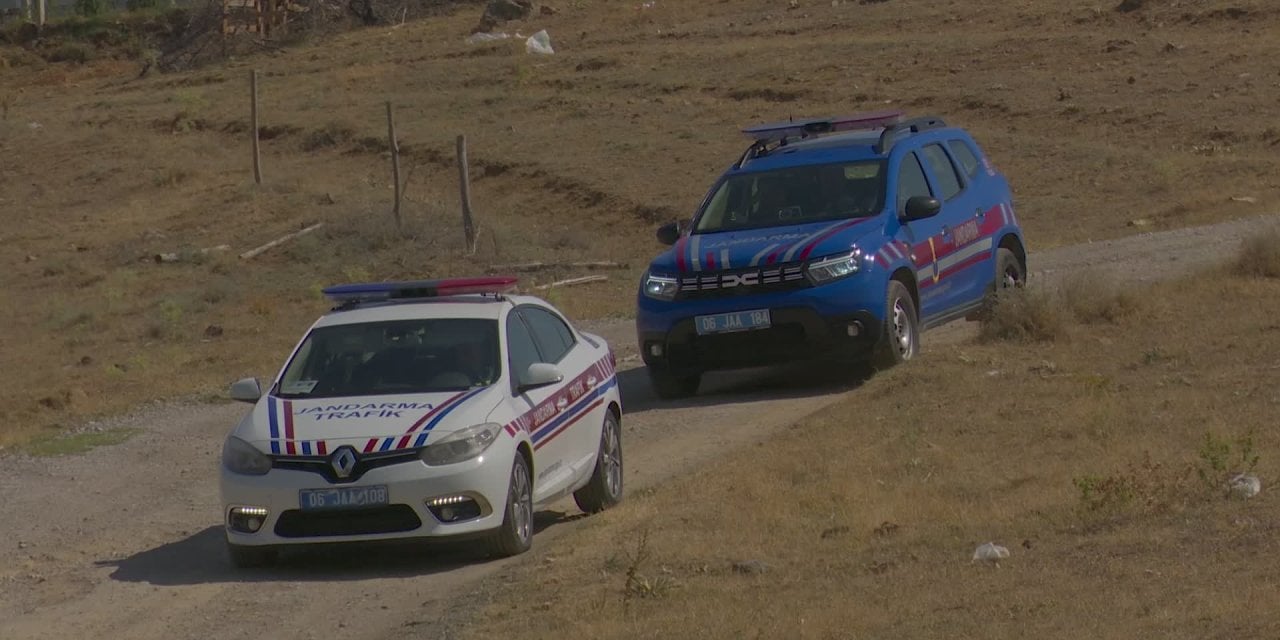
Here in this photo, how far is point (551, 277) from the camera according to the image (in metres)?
24.3

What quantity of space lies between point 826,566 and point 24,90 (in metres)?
54.5

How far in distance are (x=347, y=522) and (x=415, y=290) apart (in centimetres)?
179

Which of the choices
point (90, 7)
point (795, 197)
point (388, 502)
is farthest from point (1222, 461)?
point (90, 7)

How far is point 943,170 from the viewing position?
15.7m

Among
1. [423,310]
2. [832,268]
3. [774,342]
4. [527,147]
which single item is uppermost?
[423,310]

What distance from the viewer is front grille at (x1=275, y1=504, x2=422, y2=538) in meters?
9.12

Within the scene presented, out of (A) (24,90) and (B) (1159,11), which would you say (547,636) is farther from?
(A) (24,90)

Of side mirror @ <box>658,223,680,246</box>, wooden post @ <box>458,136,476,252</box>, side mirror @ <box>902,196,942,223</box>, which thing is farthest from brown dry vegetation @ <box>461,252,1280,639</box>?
wooden post @ <box>458,136,476,252</box>

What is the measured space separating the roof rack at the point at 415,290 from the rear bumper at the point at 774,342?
3564mm

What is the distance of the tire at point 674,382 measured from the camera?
566 inches

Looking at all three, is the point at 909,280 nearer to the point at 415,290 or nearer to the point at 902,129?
the point at 902,129

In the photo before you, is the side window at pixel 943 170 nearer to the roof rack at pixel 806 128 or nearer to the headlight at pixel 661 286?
the roof rack at pixel 806 128

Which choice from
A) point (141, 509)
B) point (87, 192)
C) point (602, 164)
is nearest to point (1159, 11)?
point (602, 164)

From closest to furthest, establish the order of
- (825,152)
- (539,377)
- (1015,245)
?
(539,377)
(825,152)
(1015,245)
